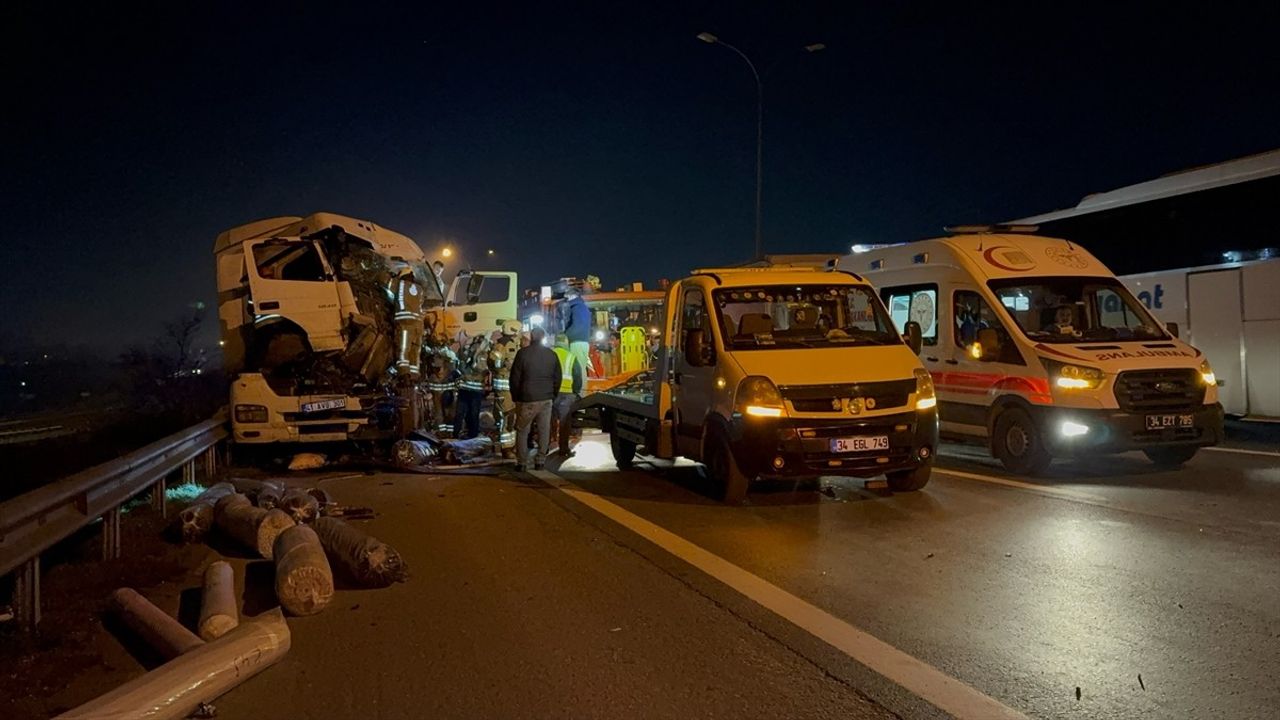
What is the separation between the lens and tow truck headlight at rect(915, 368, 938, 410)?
8.20m

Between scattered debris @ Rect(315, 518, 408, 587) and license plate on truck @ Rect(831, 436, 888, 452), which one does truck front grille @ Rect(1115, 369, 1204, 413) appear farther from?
scattered debris @ Rect(315, 518, 408, 587)

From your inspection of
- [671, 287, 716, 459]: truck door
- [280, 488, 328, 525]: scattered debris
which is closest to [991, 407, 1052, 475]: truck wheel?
[671, 287, 716, 459]: truck door

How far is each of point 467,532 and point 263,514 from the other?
63.9 inches

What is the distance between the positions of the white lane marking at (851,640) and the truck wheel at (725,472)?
40.9 inches

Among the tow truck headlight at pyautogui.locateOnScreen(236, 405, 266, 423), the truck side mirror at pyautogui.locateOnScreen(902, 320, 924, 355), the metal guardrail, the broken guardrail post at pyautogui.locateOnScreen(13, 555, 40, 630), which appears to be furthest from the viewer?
the tow truck headlight at pyautogui.locateOnScreen(236, 405, 266, 423)

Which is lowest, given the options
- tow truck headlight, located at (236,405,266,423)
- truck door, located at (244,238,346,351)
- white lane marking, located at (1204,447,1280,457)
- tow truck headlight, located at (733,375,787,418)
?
white lane marking, located at (1204,447,1280,457)

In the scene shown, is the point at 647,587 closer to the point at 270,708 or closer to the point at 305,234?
the point at 270,708

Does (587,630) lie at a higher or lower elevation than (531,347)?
lower

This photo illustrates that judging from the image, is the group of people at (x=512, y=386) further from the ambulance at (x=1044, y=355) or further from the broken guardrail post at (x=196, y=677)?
the broken guardrail post at (x=196, y=677)

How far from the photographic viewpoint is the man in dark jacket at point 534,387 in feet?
36.6

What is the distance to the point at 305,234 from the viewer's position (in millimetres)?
12586

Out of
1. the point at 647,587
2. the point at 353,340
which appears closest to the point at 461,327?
the point at 353,340

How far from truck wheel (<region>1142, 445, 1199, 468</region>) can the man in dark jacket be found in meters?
6.65

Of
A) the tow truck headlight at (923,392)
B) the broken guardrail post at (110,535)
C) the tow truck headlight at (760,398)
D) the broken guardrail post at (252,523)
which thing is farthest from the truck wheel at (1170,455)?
the broken guardrail post at (110,535)
